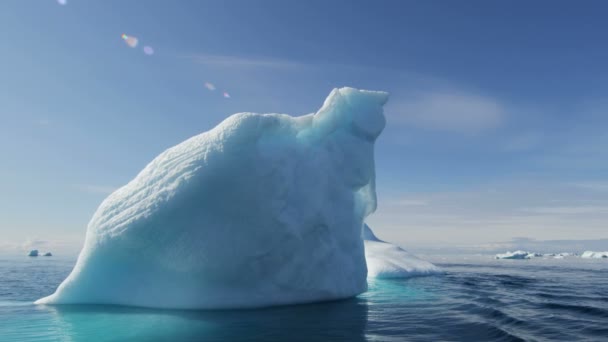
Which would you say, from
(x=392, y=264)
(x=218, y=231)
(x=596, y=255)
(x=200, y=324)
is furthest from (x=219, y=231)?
(x=596, y=255)

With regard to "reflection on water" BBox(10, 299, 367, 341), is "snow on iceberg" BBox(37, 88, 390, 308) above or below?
above

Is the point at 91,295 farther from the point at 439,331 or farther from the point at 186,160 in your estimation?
the point at 439,331

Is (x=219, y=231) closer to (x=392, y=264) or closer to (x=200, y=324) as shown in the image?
(x=200, y=324)

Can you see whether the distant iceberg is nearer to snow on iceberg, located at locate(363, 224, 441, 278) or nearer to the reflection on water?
snow on iceberg, located at locate(363, 224, 441, 278)

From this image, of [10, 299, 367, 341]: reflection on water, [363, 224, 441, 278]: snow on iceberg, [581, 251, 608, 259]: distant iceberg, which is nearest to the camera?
[10, 299, 367, 341]: reflection on water

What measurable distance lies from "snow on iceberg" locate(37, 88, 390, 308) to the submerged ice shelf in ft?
0.10

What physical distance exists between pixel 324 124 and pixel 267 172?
4202 millimetres

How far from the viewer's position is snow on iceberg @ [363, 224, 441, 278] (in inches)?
930

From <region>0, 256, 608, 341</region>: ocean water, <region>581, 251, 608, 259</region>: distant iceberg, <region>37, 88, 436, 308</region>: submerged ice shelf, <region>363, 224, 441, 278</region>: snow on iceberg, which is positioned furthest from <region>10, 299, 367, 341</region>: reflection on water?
<region>581, 251, 608, 259</region>: distant iceberg

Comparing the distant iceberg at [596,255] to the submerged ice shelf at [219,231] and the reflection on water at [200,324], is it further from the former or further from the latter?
the reflection on water at [200,324]

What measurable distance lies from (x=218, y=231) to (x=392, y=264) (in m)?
15.9

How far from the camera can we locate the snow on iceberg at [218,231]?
11359mm

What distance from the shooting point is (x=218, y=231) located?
11.4 meters

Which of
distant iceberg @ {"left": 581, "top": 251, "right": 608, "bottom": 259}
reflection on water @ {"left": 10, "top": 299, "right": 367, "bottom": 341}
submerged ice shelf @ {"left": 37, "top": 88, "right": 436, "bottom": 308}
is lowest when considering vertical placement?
distant iceberg @ {"left": 581, "top": 251, "right": 608, "bottom": 259}
